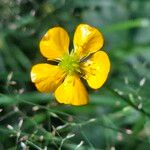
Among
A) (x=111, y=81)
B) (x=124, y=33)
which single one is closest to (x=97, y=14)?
(x=124, y=33)

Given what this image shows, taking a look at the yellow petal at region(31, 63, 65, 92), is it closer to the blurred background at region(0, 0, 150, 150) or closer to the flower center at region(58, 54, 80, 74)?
the flower center at region(58, 54, 80, 74)

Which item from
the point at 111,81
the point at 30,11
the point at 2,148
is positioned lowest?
the point at 111,81

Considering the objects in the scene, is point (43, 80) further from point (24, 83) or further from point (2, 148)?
point (24, 83)

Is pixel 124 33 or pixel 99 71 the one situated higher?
pixel 99 71

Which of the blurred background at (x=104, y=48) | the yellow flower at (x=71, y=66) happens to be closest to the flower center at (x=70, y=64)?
the yellow flower at (x=71, y=66)

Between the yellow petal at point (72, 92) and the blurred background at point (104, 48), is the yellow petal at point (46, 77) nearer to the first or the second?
the yellow petal at point (72, 92)

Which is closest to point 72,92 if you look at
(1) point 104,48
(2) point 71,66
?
(2) point 71,66

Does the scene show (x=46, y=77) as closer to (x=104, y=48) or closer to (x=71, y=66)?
(x=71, y=66)

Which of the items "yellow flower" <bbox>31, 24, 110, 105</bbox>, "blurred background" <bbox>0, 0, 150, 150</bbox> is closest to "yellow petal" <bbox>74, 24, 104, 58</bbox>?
"yellow flower" <bbox>31, 24, 110, 105</bbox>
